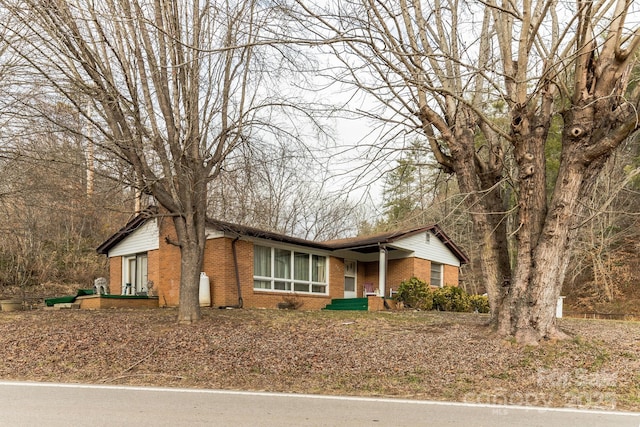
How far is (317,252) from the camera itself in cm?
2152

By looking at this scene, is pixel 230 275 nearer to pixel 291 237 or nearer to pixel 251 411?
pixel 291 237

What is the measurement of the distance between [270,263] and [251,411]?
43.6ft

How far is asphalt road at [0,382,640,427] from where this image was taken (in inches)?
219

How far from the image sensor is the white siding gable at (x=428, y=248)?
2264 centimetres

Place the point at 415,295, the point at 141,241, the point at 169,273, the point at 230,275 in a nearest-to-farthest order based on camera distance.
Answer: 1. the point at 230,275
2. the point at 169,273
3. the point at 415,295
4. the point at 141,241

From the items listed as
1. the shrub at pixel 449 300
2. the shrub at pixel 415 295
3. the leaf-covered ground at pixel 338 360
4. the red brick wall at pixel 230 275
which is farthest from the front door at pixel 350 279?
the leaf-covered ground at pixel 338 360

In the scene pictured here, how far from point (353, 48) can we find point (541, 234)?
4755 mm

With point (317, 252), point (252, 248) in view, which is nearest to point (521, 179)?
point (252, 248)

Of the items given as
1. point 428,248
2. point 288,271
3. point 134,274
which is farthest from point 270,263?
point 428,248

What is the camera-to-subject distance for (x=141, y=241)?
21141 mm

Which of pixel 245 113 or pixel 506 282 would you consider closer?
pixel 506 282

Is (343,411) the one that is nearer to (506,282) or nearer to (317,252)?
(506,282)

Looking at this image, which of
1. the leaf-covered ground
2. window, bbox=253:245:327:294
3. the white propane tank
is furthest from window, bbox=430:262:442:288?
the leaf-covered ground

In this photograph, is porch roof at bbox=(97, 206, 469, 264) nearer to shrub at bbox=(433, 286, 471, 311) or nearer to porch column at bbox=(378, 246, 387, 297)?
porch column at bbox=(378, 246, 387, 297)
